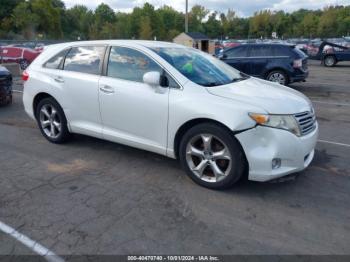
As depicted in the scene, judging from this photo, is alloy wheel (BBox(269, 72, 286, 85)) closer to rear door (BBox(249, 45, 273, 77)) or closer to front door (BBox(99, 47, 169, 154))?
rear door (BBox(249, 45, 273, 77))

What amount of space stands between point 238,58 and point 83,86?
8884 mm

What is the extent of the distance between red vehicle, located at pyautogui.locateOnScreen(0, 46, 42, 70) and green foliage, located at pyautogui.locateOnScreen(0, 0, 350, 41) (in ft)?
154

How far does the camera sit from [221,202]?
3678 mm

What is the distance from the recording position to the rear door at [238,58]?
12.4 metres

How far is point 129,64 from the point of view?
450 centimetres

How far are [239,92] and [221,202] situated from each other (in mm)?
1259

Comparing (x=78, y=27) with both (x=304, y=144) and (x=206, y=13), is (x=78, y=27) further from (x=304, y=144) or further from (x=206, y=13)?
(x=304, y=144)

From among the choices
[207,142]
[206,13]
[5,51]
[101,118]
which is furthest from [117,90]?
[206,13]

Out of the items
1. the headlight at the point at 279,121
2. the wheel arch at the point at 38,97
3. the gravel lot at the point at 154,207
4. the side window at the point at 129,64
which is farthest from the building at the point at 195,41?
the headlight at the point at 279,121

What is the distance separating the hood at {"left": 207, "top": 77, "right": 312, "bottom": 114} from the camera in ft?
12.1

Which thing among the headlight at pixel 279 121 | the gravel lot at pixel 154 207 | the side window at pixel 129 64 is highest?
Answer: the side window at pixel 129 64

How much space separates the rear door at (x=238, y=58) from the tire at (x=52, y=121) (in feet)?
27.8

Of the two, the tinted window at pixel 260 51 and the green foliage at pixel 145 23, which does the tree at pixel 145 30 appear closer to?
the green foliage at pixel 145 23

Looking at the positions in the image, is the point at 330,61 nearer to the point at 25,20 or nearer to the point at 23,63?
the point at 23,63
